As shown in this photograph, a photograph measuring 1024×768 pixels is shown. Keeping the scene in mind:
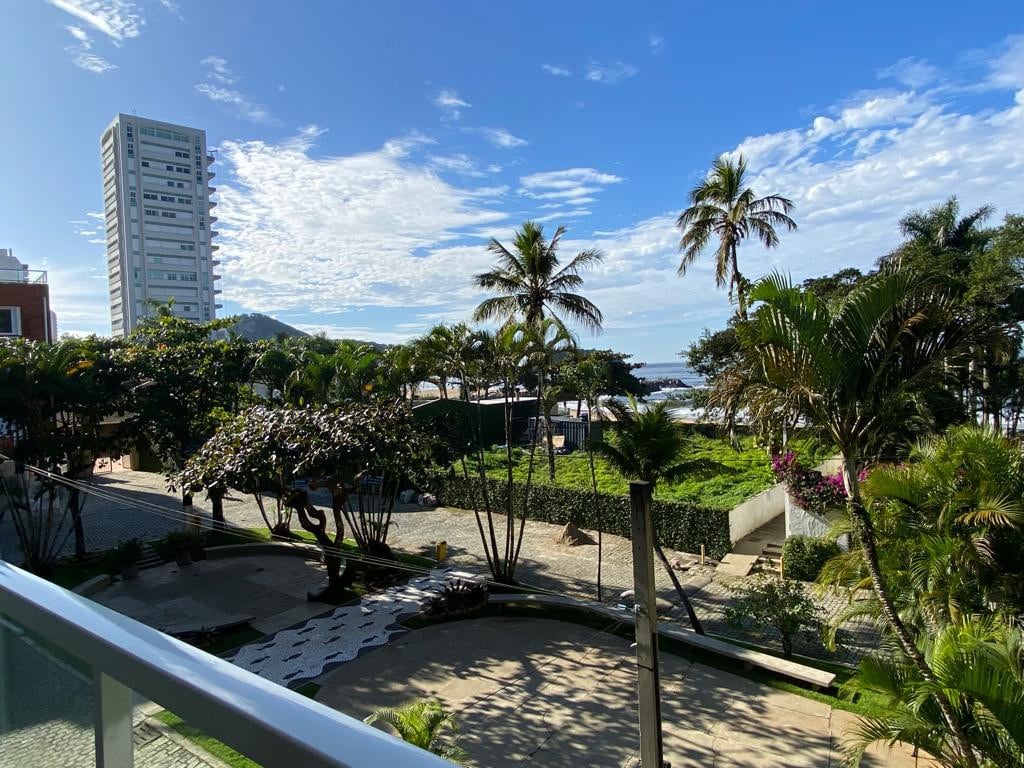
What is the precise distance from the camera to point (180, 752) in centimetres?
150

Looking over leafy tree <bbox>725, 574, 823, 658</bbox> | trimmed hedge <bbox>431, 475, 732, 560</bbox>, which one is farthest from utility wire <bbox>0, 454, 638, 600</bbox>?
leafy tree <bbox>725, 574, 823, 658</bbox>

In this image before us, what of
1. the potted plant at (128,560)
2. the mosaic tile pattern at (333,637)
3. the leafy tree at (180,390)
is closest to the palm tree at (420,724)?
the mosaic tile pattern at (333,637)

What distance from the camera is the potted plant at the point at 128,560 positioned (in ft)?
50.7

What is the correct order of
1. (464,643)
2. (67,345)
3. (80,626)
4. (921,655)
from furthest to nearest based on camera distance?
(67,345) < (464,643) < (921,655) < (80,626)

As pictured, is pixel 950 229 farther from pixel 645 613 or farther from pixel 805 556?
pixel 645 613

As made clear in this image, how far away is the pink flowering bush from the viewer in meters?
14.6

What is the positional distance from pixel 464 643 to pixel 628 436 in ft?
16.1

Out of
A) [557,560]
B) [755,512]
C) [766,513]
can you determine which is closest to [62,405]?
[557,560]

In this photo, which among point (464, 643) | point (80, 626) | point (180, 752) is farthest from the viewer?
point (464, 643)

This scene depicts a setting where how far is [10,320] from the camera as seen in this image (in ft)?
96.6

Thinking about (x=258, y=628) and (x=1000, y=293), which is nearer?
(x=258, y=628)

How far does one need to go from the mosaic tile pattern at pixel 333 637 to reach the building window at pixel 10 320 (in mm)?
25832

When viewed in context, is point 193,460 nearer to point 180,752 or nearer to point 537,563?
point 537,563

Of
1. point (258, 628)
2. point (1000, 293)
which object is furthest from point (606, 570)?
point (1000, 293)
